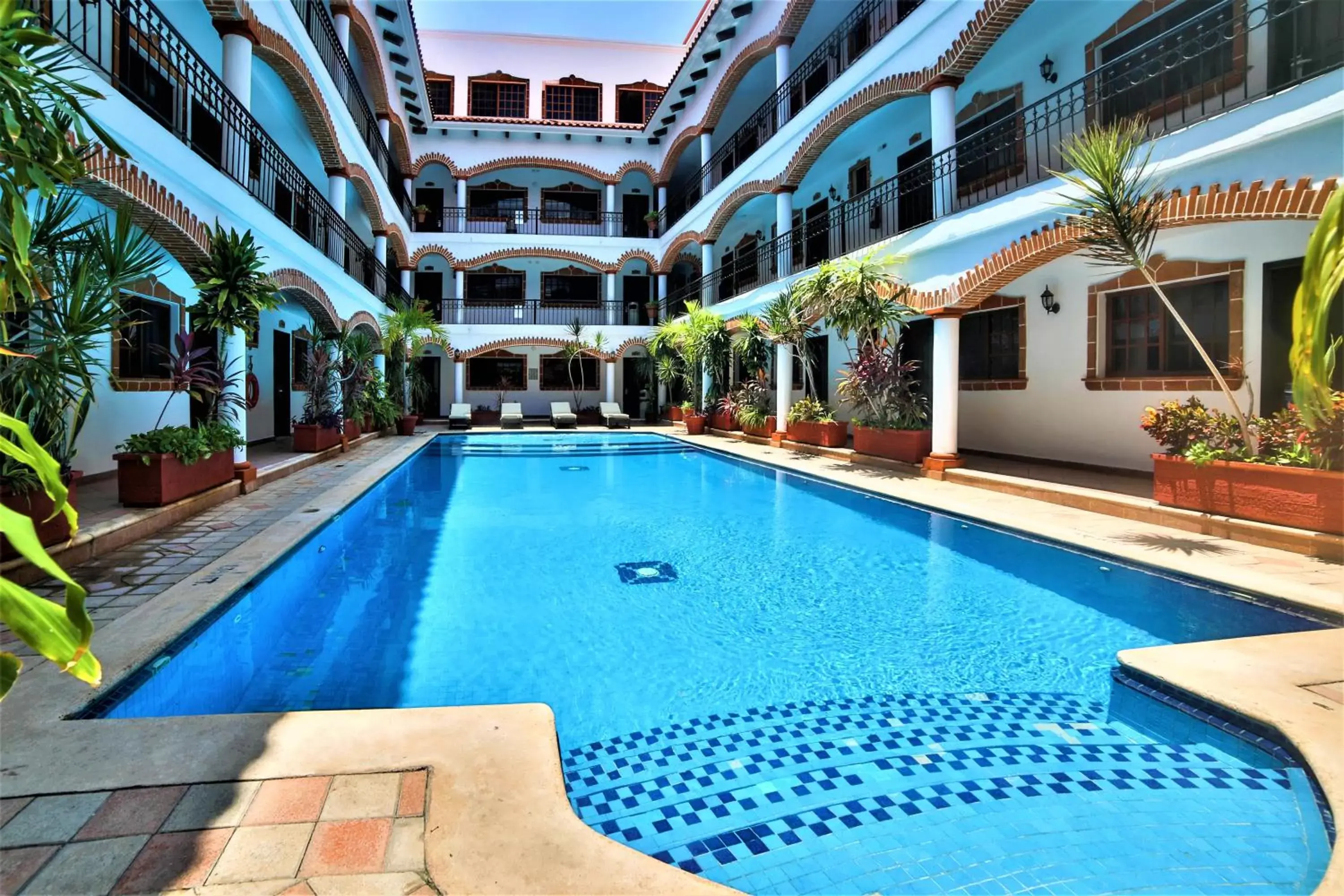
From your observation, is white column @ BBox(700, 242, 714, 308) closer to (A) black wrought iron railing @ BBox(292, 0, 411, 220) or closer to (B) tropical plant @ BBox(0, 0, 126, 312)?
(A) black wrought iron railing @ BBox(292, 0, 411, 220)

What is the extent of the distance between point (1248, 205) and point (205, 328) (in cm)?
1034

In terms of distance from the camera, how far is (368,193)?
1702 cm

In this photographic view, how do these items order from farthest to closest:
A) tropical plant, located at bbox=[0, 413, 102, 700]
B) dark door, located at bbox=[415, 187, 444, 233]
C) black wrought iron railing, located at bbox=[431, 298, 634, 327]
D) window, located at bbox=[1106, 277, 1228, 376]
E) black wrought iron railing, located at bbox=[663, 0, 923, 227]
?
dark door, located at bbox=[415, 187, 444, 233] → black wrought iron railing, located at bbox=[431, 298, 634, 327] → black wrought iron railing, located at bbox=[663, 0, 923, 227] → window, located at bbox=[1106, 277, 1228, 376] → tropical plant, located at bbox=[0, 413, 102, 700]

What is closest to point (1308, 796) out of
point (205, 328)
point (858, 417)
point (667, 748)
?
point (667, 748)

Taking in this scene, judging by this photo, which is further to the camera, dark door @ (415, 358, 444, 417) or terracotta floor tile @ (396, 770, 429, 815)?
dark door @ (415, 358, 444, 417)

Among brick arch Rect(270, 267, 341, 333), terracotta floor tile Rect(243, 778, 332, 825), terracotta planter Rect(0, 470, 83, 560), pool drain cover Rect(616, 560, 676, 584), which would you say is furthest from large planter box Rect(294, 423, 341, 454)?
terracotta floor tile Rect(243, 778, 332, 825)

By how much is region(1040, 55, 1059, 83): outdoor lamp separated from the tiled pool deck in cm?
891

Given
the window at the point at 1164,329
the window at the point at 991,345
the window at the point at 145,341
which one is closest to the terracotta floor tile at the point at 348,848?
the window at the point at 145,341

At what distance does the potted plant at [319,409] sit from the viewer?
13086 mm

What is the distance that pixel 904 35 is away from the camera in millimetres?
11031

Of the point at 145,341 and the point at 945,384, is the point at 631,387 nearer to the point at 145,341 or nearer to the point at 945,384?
the point at 945,384

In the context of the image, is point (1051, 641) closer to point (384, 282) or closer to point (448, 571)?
point (448, 571)

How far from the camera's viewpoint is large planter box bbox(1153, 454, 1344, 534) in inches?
230

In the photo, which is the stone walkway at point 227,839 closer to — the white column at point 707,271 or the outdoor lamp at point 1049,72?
the outdoor lamp at point 1049,72
